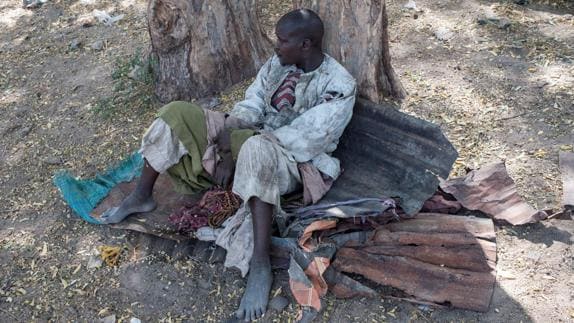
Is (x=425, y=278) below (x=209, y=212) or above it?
below

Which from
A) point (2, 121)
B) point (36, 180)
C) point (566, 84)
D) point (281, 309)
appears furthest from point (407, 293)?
point (2, 121)

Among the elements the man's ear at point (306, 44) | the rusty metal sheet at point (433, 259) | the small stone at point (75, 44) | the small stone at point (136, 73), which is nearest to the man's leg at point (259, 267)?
the rusty metal sheet at point (433, 259)

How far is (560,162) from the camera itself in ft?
11.1

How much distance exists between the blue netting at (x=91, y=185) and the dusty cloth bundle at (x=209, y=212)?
57 centimetres

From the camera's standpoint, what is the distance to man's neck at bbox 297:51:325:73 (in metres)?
3.16

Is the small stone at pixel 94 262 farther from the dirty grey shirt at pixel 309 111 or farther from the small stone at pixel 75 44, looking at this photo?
the small stone at pixel 75 44

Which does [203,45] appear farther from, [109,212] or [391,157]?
[391,157]

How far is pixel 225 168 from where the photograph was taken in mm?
3184

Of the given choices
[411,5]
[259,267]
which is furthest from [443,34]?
[259,267]

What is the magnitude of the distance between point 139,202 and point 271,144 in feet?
3.24

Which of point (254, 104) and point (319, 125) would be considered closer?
point (319, 125)

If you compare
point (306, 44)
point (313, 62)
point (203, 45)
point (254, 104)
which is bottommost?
point (254, 104)

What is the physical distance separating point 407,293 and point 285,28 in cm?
151

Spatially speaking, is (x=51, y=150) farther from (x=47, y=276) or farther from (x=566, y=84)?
(x=566, y=84)
